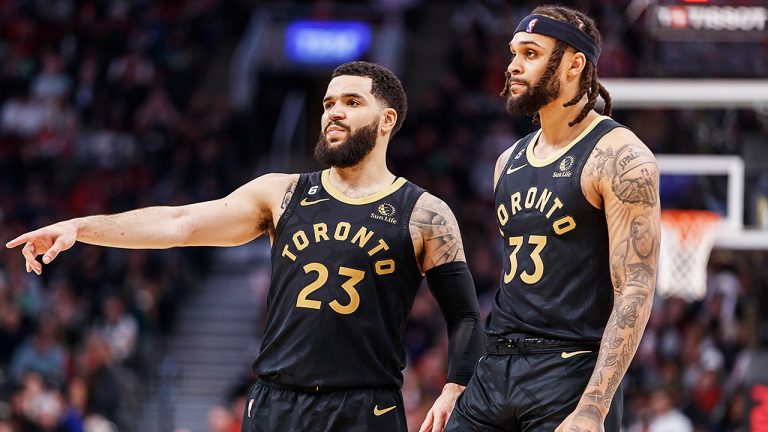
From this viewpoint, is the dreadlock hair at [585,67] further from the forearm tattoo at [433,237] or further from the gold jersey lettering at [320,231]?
the gold jersey lettering at [320,231]

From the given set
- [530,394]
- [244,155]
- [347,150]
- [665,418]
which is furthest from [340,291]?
[244,155]

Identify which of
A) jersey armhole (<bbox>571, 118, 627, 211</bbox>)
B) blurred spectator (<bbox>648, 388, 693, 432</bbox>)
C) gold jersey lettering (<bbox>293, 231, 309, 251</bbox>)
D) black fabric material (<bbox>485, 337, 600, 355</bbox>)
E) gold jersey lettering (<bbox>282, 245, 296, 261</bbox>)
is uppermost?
jersey armhole (<bbox>571, 118, 627, 211</bbox>)

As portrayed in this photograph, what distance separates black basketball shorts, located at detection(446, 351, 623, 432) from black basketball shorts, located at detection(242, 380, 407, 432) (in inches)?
22.9

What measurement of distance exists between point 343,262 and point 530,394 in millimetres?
1244

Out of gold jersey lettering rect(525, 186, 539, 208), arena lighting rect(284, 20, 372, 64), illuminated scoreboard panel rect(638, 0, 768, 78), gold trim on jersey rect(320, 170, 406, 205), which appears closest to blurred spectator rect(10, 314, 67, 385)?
arena lighting rect(284, 20, 372, 64)

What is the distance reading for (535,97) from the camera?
5.67m

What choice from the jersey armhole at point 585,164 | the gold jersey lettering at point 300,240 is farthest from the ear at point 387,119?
the jersey armhole at point 585,164

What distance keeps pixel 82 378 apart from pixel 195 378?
2.84 meters

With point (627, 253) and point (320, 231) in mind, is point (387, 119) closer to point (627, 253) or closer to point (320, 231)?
point (320, 231)

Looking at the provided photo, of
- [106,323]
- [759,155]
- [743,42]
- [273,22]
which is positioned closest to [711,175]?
[759,155]

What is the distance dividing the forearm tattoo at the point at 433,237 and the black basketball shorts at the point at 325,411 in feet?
2.32

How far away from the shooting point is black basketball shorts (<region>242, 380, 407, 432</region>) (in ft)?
20.2

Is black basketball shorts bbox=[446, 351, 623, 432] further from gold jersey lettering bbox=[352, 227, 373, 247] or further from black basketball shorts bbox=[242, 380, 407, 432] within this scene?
gold jersey lettering bbox=[352, 227, 373, 247]

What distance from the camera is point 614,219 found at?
5.39 m
